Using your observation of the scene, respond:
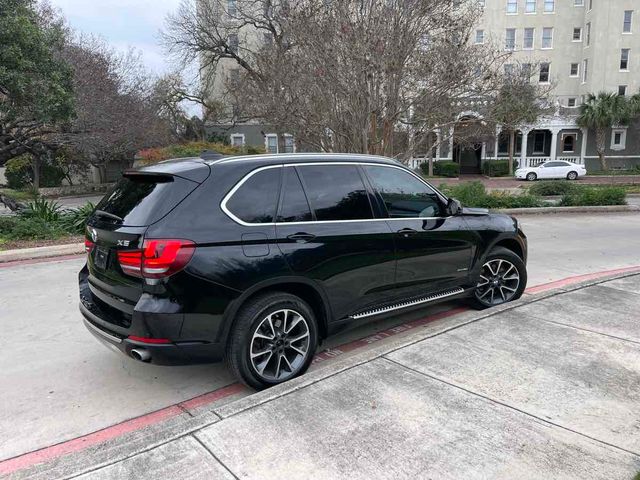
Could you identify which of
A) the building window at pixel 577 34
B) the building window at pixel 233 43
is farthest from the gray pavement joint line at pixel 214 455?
the building window at pixel 577 34

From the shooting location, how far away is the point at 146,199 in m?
3.71

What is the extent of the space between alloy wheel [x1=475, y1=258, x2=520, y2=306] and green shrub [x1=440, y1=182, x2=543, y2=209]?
9920mm

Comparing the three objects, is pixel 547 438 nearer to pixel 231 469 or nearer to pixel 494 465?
pixel 494 465

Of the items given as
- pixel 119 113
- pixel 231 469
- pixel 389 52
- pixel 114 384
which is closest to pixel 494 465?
pixel 231 469

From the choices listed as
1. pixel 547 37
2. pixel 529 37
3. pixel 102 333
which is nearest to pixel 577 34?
pixel 547 37

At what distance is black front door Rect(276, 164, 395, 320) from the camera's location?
13.0 ft

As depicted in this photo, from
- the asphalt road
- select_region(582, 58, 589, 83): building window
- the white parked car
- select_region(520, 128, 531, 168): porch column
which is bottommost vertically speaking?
the asphalt road

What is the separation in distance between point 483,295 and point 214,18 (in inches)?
1100

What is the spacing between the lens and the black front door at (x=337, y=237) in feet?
13.0

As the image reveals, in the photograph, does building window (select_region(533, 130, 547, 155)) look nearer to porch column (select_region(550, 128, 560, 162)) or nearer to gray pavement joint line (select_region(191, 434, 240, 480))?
porch column (select_region(550, 128, 560, 162))

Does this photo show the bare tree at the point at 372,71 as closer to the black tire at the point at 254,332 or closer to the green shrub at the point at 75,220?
the green shrub at the point at 75,220

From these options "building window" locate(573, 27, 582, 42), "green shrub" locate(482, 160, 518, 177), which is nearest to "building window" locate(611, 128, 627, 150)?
"green shrub" locate(482, 160, 518, 177)

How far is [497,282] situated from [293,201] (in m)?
2.92

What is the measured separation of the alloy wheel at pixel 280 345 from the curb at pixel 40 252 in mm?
7413
